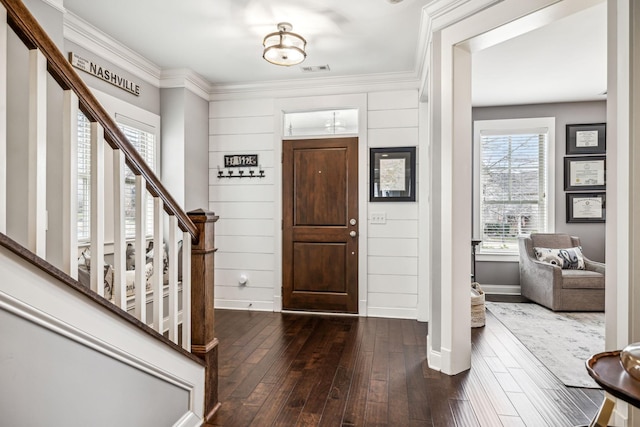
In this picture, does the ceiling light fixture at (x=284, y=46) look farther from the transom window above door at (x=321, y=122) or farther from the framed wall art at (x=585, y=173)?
the framed wall art at (x=585, y=173)

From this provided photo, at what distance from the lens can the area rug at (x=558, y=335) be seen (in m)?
2.71

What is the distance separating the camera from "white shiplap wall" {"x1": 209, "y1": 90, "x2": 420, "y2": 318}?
13.4 ft

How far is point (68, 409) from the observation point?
1.20 meters

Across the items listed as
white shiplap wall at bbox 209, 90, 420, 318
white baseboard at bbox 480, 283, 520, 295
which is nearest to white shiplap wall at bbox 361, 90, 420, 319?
white shiplap wall at bbox 209, 90, 420, 318

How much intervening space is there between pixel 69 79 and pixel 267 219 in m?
3.21

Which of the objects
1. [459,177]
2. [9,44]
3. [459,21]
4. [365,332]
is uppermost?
[459,21]

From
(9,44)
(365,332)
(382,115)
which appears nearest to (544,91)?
(382,115)

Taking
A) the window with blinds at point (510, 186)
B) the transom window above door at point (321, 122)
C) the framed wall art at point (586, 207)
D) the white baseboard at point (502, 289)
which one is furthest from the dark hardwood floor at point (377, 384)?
the framed wall art at point (586, 207)

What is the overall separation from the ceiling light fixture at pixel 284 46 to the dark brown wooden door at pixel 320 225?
4.14ft

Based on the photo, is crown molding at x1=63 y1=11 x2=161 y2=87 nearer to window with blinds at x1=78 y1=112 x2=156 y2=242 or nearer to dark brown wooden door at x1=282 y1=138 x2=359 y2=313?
window with blinds at x1=78 y1=112 x2=156 y2=242

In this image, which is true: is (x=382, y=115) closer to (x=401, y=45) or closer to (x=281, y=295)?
(x=401, y=45)

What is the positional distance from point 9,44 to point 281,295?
3.26m

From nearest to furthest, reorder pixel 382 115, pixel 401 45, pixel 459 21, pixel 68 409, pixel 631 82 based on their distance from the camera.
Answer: pixel 68 409 → pixel 631 82 → pixel 459 21 → pixel 401 45 → pixel 382 115

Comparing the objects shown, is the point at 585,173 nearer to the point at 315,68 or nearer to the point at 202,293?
the point at 315,68
